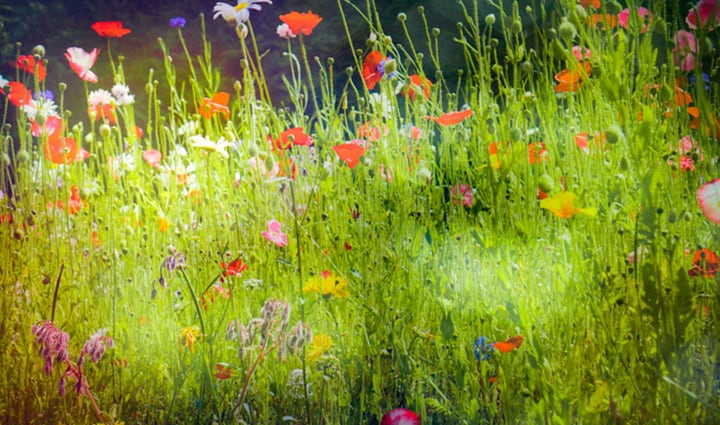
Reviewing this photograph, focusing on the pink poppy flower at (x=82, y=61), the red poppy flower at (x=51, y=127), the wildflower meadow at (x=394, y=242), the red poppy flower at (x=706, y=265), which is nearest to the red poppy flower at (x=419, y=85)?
the wildflower meadow at (x=394, y=242)

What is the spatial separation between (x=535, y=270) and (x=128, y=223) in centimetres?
86

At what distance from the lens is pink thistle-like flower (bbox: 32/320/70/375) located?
39.3 inches

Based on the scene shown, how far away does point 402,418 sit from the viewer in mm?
872

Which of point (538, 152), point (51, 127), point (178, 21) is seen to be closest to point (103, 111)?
point (51, 127)

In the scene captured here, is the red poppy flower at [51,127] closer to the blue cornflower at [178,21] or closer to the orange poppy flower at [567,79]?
the blue cornflower at [178,21]

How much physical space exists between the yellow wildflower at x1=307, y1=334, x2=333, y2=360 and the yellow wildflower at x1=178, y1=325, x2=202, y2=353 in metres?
0.19

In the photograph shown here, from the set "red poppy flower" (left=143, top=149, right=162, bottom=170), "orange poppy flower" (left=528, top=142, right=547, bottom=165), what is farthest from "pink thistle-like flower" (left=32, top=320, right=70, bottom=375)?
"orange poppy flower" (left=528, top=142, right=547, bottom=165)

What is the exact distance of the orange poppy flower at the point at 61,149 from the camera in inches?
53.4

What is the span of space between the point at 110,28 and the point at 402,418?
3.22 ft

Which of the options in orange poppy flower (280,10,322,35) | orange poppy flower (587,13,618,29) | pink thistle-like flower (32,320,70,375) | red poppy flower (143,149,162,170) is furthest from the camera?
red poppy flower (143,149,162,170)

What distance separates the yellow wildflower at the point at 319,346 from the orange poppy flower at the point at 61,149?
739 mm

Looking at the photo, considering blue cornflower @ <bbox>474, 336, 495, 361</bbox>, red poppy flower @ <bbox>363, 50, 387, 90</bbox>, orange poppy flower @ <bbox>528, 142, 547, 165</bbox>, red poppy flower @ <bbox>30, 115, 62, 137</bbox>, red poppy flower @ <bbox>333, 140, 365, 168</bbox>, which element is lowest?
blue cornflower @ <bbox>474, 336, 495, 361</bbox>

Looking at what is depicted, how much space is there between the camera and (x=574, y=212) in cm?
81

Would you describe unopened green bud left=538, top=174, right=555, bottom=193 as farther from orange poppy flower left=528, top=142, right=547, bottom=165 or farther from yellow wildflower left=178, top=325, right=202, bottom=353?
yellow wildflower left=178, top=325, right=202, bottom=353
